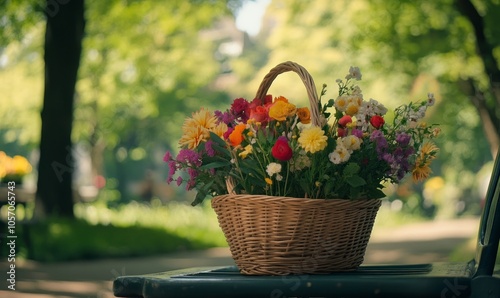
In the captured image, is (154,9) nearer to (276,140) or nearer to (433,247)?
(433,247)

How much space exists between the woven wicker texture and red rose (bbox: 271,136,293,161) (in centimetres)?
12

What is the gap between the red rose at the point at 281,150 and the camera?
2.66 m

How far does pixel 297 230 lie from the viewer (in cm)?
264

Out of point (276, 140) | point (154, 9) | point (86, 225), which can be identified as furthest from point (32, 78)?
point (276, 140)

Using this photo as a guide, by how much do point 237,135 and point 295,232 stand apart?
325 millimetres

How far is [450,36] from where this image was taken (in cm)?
1434

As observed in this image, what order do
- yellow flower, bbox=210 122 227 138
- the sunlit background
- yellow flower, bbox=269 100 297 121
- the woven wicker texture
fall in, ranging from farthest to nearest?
the sunlit background → yellow flower, bbox=210 122 227 138 → yellow flower, bbox=269 100 297 121 → the woven wicker texture

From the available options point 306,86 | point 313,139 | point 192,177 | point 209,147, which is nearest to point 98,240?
point 192,177

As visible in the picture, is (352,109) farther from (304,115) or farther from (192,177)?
(192,177)

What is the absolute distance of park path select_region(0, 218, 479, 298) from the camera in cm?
961

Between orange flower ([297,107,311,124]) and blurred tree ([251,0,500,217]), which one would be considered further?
blurred tree ([251,0,500,217])

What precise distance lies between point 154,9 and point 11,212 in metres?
8.33

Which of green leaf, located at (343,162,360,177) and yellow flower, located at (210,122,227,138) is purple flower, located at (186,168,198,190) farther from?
green leaf, located at (343,162,360,177)

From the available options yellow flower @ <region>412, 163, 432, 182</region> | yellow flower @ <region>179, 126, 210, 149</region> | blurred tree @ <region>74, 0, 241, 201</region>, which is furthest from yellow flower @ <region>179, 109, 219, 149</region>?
blurred tree @ <region>74, 0, 241, 201</region>
